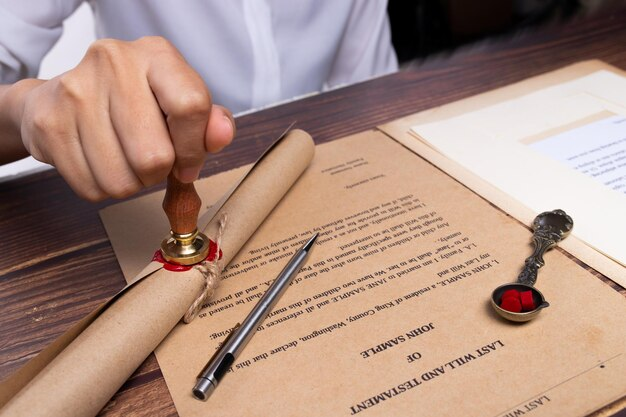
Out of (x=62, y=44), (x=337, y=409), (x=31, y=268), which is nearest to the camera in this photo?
(x=337, y=409)

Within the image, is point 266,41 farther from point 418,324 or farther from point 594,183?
point 418,324

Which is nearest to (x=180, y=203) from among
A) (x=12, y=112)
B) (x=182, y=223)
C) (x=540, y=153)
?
(x=182, y=223)

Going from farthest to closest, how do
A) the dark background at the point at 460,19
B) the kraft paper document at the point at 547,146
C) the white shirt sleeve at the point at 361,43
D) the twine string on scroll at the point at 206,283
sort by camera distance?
the dark background at the point at 460,19
the white shirt sleeve at the point at 361,43
the kraft paper document at the point at 547,146
the twine string on scroll at the point at 206,283

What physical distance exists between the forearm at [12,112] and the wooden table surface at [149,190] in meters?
0.05

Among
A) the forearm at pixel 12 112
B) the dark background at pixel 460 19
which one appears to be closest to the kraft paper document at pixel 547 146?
the forearm at pixel 12 112

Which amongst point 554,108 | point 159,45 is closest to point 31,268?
point 159,45

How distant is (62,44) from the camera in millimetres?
1762

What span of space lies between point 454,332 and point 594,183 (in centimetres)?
28

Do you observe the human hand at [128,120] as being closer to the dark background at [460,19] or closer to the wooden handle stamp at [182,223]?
the wooden handle stamp at [182,223]

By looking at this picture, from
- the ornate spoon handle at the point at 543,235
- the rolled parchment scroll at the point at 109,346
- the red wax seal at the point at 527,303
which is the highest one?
the ornate spoon handle at the point at 543,235

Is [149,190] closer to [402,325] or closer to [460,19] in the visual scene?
[402,325]

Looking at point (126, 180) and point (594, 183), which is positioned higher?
point (594, 183)

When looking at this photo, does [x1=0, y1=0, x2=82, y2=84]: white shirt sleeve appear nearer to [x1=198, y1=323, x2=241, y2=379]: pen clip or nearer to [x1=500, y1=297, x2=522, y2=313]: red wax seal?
[x1=198, y1=323, x2=241, y2=379]: pen clip

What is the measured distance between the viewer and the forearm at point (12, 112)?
625mm
